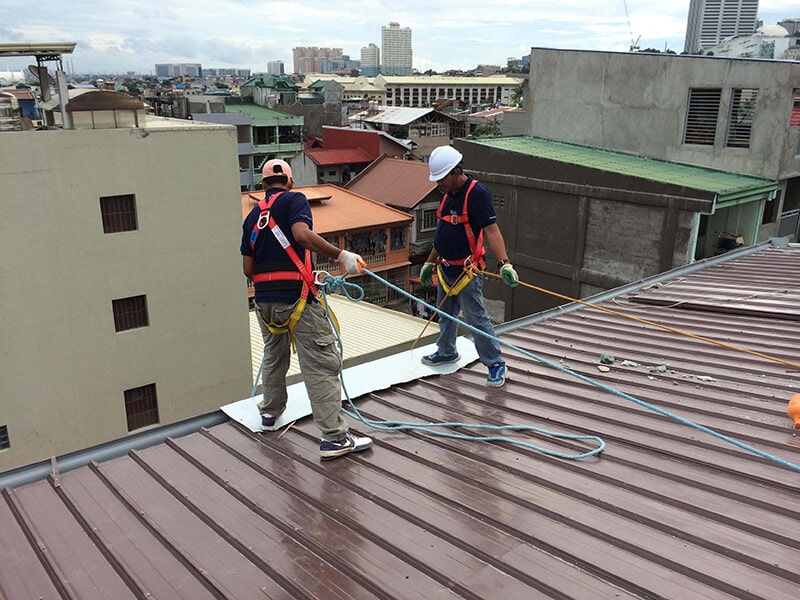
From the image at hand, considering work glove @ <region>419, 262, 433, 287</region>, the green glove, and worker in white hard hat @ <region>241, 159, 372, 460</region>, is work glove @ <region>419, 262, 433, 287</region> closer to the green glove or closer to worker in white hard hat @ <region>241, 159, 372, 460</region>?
the green glove

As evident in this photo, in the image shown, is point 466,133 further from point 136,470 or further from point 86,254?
point 136,470

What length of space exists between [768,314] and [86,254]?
13.6 m

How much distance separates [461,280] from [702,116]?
1629 cm

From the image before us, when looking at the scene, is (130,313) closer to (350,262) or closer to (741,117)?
(350,262)

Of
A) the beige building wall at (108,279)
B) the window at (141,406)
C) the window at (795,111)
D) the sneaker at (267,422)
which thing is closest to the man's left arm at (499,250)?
the sneaker at (267,422)

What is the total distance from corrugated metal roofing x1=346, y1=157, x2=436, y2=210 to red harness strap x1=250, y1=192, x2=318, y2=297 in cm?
2981

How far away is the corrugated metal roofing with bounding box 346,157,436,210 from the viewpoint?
34594 millimetres

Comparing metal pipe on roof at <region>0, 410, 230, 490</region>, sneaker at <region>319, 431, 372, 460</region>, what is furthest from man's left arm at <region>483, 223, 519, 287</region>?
metal pipe on roof at <region>0, 410, 230, 490</region>

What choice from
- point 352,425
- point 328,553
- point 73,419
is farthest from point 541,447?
point 73,419

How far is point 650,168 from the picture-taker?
59.7 ft

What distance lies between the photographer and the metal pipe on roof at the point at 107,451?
408cm

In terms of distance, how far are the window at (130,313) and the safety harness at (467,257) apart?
40.6ft

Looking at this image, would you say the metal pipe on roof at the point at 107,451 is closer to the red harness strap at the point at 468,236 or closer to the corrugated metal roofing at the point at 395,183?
the red harness strap at the point at 468,236

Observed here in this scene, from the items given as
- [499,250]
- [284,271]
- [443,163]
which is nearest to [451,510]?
[284,271]
